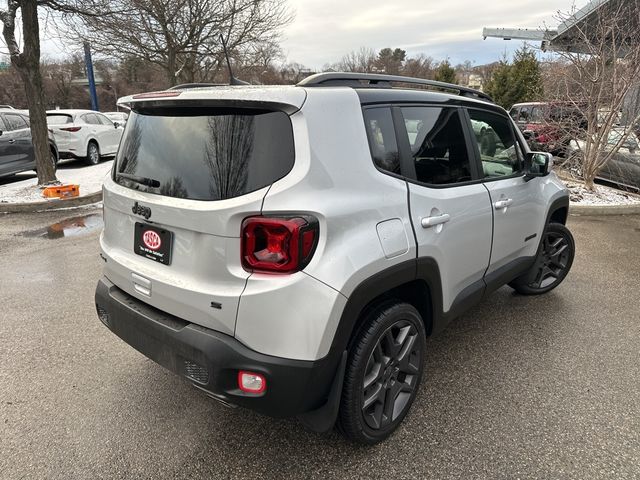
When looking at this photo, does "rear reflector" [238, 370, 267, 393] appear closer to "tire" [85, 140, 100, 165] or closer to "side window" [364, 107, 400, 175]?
"side window" [364, 107, 400, 175]

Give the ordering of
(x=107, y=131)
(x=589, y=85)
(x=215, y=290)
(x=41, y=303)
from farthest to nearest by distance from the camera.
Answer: (x=107, y=131) < (x=589, y=85) < (x=41, y=303) < (x=215, y=290)

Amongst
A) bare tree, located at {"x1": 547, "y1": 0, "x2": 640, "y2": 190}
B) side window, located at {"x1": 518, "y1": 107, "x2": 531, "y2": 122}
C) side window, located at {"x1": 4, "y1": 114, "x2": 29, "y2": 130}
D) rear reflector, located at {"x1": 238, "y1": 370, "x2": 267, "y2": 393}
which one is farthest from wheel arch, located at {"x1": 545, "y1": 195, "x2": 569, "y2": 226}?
side window, located at {"x1": 4, "y1": 114, "x2": 29, "y2": 130}

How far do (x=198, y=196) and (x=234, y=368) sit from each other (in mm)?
759

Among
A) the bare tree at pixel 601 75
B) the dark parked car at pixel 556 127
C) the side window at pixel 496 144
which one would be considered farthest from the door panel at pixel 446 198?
the dark parked car at pixel 556 127

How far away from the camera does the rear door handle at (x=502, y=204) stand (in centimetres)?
300

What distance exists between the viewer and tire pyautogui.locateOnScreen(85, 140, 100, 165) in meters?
12.6

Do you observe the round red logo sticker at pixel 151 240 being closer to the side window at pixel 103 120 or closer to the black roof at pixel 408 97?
the black roof at pixel 408 97

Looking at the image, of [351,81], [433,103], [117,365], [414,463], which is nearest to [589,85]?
[433,103]

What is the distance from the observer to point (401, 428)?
2443 millimetres

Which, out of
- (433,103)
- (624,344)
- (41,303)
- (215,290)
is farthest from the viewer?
(41,303)

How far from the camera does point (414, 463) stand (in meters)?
2.20

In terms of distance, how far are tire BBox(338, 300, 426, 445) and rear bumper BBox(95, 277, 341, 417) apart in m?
0.16

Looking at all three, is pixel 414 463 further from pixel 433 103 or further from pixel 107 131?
pixel 107 131

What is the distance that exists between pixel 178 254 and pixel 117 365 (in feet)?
4.72
